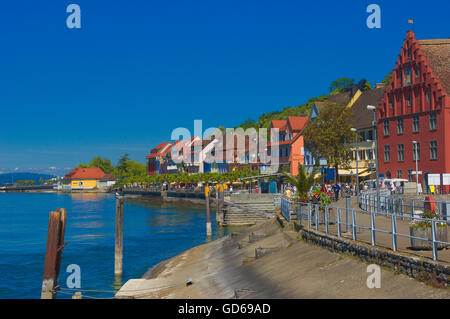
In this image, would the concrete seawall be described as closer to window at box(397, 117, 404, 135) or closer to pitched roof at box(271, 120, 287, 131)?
window at box(397, 117, 404, 135)

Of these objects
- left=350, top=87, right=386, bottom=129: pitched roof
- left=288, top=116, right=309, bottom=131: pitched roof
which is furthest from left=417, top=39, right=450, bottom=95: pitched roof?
left=288, top=116, right=309, bottom=131: pitched roof

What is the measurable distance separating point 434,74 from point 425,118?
15.4 feet

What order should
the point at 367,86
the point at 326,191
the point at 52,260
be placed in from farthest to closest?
the point at 367,86, the point at 326,191, the point at 52,260

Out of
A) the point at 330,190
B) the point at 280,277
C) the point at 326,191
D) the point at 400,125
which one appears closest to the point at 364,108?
the point at 400,125

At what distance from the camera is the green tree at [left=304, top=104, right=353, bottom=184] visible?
2566 inches

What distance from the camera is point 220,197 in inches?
2398

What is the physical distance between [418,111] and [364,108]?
18314 millimetres

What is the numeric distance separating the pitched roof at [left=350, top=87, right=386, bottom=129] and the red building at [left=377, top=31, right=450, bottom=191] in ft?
24.9

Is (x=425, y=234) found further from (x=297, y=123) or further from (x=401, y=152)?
(x=297, y=123)

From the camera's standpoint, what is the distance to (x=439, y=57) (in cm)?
6091

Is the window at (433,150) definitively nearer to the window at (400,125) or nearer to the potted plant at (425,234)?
the window at (400,125)

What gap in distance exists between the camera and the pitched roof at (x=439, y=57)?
58906 millimetres
